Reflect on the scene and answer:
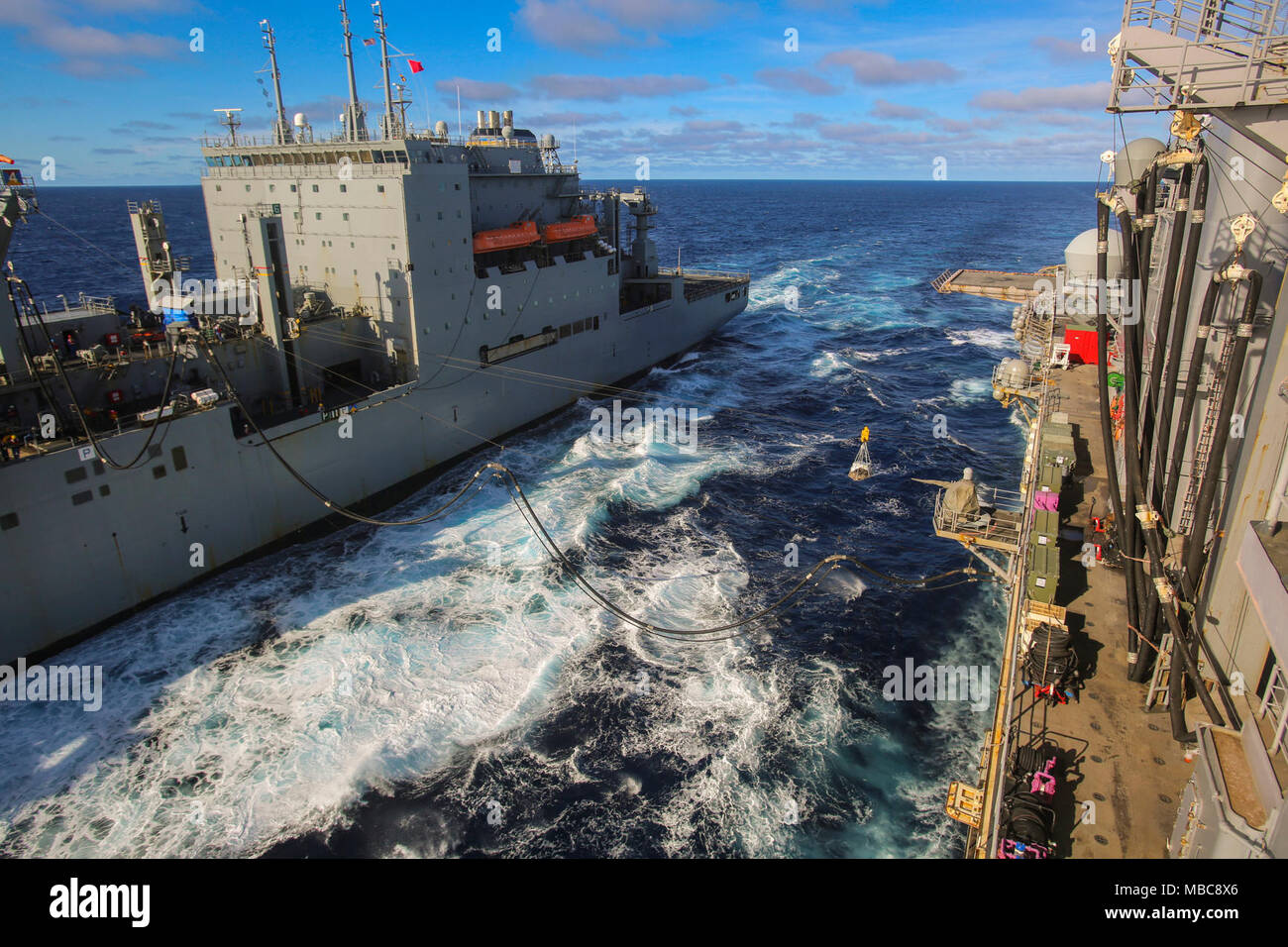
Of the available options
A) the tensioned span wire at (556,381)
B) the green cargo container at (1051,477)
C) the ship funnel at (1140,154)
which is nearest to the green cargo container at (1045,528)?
the green cargo container at (1051,477)

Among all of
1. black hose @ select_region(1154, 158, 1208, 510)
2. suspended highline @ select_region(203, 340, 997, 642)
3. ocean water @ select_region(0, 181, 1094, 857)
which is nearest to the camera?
black hose @ select_region(1154, 158, 1208, 510)

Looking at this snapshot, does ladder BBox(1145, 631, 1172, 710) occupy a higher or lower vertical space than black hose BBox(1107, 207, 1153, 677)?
lower

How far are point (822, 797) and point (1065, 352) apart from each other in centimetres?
2590

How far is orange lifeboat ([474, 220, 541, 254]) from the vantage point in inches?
1281

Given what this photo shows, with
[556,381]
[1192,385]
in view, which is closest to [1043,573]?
[1192,385]

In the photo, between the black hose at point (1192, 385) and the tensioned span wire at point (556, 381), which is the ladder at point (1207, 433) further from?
the tensioned span wire at point (556, 381)

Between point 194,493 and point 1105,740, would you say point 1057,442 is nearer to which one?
point 1105,740

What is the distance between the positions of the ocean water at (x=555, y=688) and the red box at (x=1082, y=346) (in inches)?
194

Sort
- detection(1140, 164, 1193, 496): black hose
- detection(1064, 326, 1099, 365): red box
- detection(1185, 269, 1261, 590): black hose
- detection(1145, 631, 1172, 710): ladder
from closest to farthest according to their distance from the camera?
1. detection(1185, 269, 1261, 590): black hose
2. detection(1145, 631, 1172, 710): ladder
3. detection(1140, 164, 1193, 496): black hose
4. detection(1064, 326, 1099, 365): red box

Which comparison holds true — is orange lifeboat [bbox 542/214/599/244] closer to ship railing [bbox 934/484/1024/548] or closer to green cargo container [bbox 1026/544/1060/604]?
ship railing [bbox 934/484/1024/548]

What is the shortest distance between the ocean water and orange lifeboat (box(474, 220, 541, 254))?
957 centimetres

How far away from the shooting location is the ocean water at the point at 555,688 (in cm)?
1520

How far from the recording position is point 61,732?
58.0ft

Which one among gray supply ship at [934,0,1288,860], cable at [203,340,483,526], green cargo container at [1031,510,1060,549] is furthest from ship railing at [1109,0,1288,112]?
cable at [203,340,483,526]
